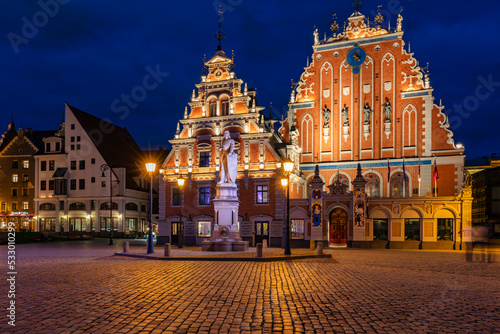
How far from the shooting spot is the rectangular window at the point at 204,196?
4122 cm

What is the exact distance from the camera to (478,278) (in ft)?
51.0

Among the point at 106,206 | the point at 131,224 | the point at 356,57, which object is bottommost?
the point at 131,224

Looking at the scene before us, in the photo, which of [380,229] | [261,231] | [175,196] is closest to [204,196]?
[175,196]

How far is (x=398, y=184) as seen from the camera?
4088 cm

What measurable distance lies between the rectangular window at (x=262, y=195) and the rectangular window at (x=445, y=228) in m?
14.7

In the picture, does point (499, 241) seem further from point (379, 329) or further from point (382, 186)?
point (379, 329)

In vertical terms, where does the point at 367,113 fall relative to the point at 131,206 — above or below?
above

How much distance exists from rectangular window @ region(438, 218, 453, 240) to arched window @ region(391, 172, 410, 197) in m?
4.55

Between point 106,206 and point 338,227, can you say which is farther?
point 106,206

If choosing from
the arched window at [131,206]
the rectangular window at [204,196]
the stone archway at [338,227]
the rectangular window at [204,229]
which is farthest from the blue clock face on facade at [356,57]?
the arched window at [131,206]

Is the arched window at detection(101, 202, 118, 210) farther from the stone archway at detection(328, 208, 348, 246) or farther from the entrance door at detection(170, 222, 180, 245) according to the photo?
the stone archway at detection(328, 208, 348, 246)

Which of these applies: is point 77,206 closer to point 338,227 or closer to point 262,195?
point 262,195

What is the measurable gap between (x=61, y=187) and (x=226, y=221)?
3732 cm

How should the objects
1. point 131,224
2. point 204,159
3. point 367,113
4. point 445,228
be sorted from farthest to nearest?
1. point 131,224
2. point 367,113
3. point 204,159
4. point 445,228
